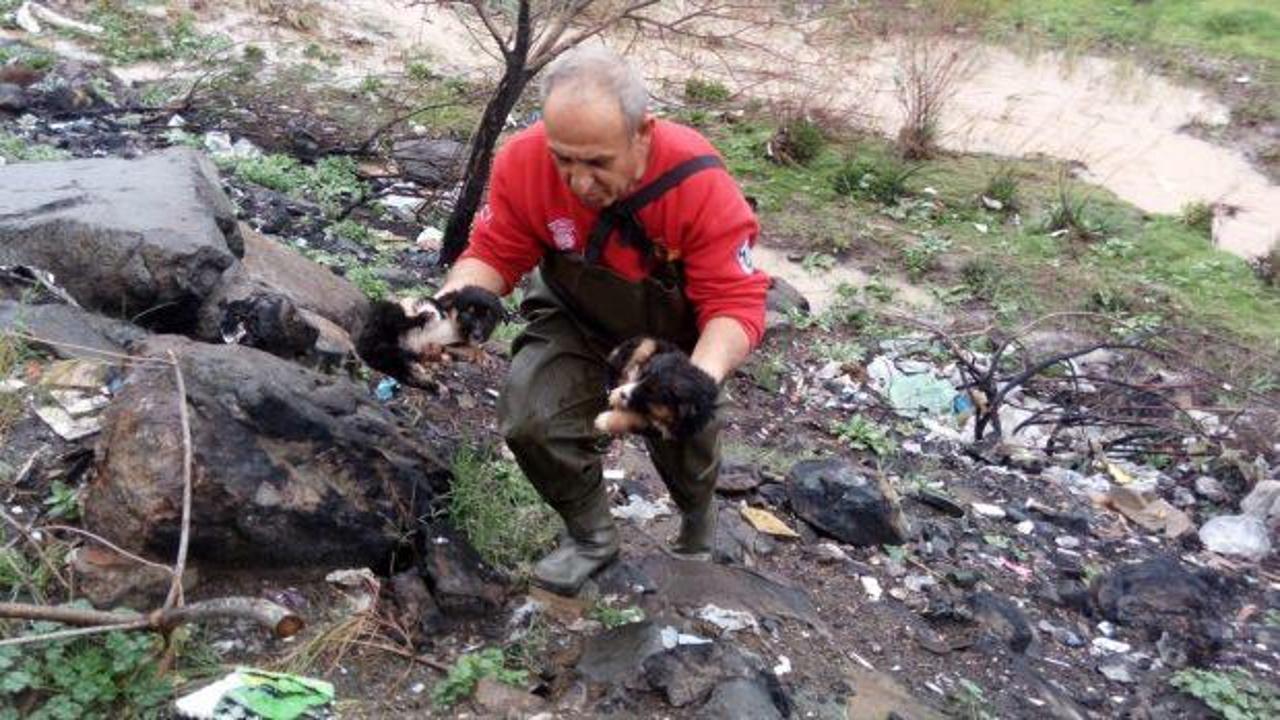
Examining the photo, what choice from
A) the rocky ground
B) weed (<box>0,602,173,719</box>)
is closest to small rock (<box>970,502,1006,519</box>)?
the rocky ground

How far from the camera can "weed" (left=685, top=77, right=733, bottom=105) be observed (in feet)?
33.0

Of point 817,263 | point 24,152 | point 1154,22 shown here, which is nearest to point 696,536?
point 24,152

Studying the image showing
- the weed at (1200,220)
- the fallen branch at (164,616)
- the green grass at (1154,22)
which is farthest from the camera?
the green grass at (1154,22)

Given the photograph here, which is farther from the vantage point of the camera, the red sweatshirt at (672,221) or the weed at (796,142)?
the weed at (796,142)

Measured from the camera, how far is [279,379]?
10.4 ft

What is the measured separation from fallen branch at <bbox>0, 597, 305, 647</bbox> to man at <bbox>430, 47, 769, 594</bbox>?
0.99 meters

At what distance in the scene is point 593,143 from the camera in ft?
8.79

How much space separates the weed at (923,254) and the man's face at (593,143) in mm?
5235

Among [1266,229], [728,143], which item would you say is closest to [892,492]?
[728,143]

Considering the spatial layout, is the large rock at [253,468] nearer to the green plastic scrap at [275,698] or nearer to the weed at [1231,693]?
the green plastic scrap at [275,698]

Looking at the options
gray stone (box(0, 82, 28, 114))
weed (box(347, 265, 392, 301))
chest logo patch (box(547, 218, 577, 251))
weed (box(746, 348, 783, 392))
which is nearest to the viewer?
chest logo patch (box(547, 218, 577, 251))

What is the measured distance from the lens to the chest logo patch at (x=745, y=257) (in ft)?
9.53

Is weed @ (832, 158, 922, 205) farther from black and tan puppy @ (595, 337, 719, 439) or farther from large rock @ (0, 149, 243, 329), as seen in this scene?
black and tan puppy @ (595, 337, 719, 439)

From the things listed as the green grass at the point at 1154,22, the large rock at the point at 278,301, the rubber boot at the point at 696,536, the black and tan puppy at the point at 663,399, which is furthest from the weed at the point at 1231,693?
the green grass at the point at 1154,22
